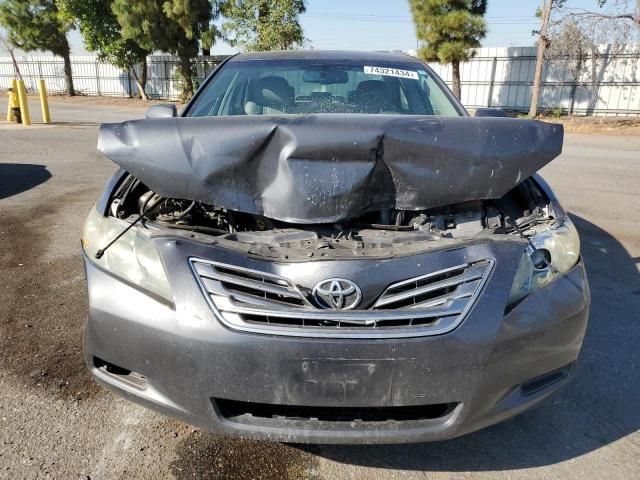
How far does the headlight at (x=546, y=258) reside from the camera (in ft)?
6.24

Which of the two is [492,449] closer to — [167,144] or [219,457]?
[219,457]

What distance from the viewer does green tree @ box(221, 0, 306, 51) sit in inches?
797

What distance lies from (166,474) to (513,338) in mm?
1416

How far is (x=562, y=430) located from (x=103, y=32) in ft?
92.5

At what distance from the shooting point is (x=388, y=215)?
7.89ft

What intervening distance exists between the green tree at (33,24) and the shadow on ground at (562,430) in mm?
31011

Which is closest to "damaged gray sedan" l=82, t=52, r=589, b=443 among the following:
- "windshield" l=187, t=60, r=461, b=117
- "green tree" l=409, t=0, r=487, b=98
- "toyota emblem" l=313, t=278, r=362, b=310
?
"toyota emblem" l=313, t=278, r=362, b=310

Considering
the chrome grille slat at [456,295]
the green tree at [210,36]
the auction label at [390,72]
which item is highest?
the green tree at [210,36]

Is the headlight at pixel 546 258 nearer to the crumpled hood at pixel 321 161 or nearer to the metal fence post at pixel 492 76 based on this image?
the crumpled hood at pixel 321 161

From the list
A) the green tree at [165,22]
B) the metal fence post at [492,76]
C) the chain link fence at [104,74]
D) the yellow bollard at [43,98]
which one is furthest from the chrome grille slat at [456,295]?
the chain link fence at [104,74]

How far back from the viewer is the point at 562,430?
2.29m

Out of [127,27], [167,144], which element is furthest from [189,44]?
[167,144]

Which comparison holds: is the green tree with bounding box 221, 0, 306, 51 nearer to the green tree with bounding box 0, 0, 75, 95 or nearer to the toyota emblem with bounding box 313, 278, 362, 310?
the green tree with bounding box 0, 0, 75, 95

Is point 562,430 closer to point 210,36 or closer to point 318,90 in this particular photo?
point 318,90
